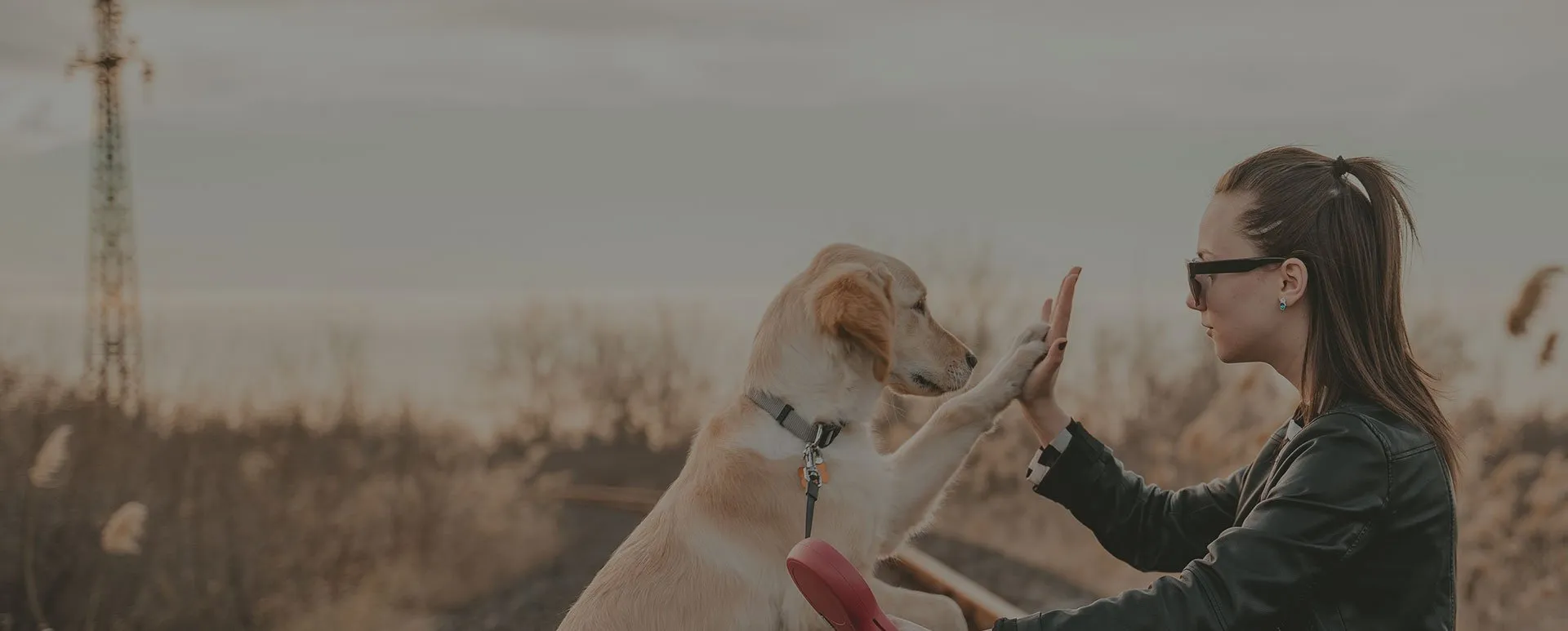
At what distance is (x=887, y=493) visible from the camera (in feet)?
11.8

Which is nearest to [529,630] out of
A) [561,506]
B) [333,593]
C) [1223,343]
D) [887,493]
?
[333,593]

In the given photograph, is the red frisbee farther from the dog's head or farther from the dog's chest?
the dog's head

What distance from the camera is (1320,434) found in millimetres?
2510

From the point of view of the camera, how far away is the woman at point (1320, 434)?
2.42 m

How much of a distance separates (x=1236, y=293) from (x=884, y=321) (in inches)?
41.6

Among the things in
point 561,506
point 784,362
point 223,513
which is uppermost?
point 784,362

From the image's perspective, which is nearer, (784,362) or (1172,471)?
(784,362)

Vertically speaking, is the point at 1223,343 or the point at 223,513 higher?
the point at 1223,343

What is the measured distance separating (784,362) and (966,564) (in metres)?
5.63

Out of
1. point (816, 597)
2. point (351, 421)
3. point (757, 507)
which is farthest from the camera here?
point (351, 421)

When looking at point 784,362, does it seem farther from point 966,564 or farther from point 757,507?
point 966,564

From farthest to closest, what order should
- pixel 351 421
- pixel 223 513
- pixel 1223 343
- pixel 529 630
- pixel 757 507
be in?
pixel 351 421 < pixel 529 630 < pixel 223 513 < pixel 757 507 < pixel 1223 343

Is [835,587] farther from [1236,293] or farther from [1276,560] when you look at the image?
[1236,293]

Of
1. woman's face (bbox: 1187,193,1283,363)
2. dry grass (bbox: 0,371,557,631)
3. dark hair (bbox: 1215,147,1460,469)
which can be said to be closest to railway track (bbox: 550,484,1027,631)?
dry grass (bbox: 0,371,557,631)
